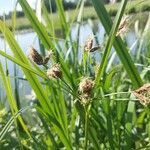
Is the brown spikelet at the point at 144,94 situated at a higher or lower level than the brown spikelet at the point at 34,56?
lower

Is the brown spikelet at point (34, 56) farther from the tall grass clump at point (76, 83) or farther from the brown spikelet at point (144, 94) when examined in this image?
the brown spikelet at point (144, 94)

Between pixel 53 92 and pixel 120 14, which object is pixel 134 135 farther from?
pixel 120 14

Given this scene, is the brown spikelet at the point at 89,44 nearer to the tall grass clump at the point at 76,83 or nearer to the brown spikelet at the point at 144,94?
the tall grass clump at the point at 76,83

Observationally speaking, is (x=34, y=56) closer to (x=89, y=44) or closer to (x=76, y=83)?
(x=89, y=44)

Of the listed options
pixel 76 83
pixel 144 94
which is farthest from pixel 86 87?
pixel 76 83

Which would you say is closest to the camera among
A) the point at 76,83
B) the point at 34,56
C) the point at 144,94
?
the point at 144,94

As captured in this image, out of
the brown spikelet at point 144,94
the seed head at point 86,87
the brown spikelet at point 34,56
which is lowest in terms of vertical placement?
the brown spikelet at point 144,94

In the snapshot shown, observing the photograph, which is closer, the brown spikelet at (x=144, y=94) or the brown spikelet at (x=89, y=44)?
the brown spikelet at (x=144, y=94)

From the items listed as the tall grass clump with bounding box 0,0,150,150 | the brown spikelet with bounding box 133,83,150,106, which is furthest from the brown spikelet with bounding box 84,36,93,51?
the brown spikelet with bounding box 133,83,150,106

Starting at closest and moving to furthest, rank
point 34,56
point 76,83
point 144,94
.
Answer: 1. point 144,94
2. point 34,56
3. point 76,83

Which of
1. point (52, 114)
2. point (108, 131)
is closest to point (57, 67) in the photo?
point (52, 114)

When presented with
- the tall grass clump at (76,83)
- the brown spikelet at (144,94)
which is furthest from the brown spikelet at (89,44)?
the brown spikelet at (144,94)
